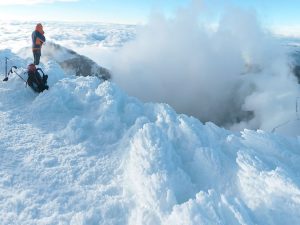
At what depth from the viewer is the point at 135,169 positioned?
33.9 feet

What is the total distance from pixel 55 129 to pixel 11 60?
33.0 feet

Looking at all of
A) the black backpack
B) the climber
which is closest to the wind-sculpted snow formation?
the black backpack

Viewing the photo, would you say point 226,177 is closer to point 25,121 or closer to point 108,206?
point 108,206

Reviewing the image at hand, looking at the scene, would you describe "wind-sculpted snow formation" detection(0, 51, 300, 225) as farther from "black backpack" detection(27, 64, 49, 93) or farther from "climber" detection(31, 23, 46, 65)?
"climber" detection(31, 23, 46, 65)

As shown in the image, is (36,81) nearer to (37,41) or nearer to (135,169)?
(37,41)

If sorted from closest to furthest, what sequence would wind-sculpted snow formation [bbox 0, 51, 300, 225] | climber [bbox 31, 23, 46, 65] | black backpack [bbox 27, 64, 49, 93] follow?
wind-sculpted snow formation [bbox 0, 51, 300, 225]
black backpack [bbox 27, 64, 49, 93]
climber [bbox 31, 23, 46, 65]

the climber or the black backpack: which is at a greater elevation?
the climber

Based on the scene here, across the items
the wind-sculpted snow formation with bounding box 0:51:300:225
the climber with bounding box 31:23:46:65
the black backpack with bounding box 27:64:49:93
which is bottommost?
the wind-sculpted snow formation with bounding box 0:51:300:225

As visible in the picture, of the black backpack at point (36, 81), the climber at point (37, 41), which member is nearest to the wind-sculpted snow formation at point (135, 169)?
the black backpack at point (36, 81)

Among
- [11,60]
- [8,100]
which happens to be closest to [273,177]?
[8,100]

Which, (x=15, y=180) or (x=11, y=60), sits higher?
(x=11, y=60)

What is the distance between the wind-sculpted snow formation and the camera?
8.67 meters

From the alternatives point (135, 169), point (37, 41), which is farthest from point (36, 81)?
point (135, 169)

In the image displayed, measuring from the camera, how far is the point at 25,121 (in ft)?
43.9
